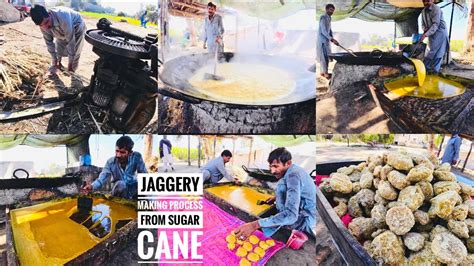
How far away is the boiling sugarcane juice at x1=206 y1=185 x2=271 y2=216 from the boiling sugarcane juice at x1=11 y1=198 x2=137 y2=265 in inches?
28.8

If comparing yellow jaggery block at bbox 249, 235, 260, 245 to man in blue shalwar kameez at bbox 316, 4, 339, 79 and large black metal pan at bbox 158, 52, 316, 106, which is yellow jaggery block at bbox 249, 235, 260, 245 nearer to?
large black metal pan at bbox 158, 52, 316, 106

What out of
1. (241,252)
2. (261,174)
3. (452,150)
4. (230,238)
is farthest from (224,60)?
(452,150)

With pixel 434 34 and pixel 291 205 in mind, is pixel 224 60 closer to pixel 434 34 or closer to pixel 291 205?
pixel 291 205

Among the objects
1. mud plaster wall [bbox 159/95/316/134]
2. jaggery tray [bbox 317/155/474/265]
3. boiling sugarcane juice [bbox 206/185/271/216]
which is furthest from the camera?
boiling sugarcane juice [bbox 206/185/271/216]

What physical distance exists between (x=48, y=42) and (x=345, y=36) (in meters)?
2.44

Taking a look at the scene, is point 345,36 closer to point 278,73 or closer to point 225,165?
point 278,73

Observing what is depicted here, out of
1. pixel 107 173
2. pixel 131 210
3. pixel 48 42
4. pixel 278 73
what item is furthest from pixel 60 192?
pixel 278 73

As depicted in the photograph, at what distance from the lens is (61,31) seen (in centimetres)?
304

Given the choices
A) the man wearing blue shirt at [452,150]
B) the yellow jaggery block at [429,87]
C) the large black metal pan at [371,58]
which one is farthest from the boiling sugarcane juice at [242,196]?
the man wearing blue shirt at [452,150]

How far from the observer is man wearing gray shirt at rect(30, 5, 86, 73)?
117 inches

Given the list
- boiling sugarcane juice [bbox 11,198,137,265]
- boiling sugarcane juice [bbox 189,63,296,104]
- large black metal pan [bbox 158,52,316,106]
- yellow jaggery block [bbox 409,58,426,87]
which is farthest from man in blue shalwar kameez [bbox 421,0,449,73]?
boiling sugarcane juice [bbox 11,198,137,265]

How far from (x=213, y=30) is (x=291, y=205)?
5.05ft

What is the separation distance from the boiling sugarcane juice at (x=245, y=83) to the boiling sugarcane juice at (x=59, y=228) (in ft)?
3.95

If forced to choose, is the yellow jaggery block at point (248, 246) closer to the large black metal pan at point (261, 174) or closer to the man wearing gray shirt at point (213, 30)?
the large black metal pan at point (261, 174)
